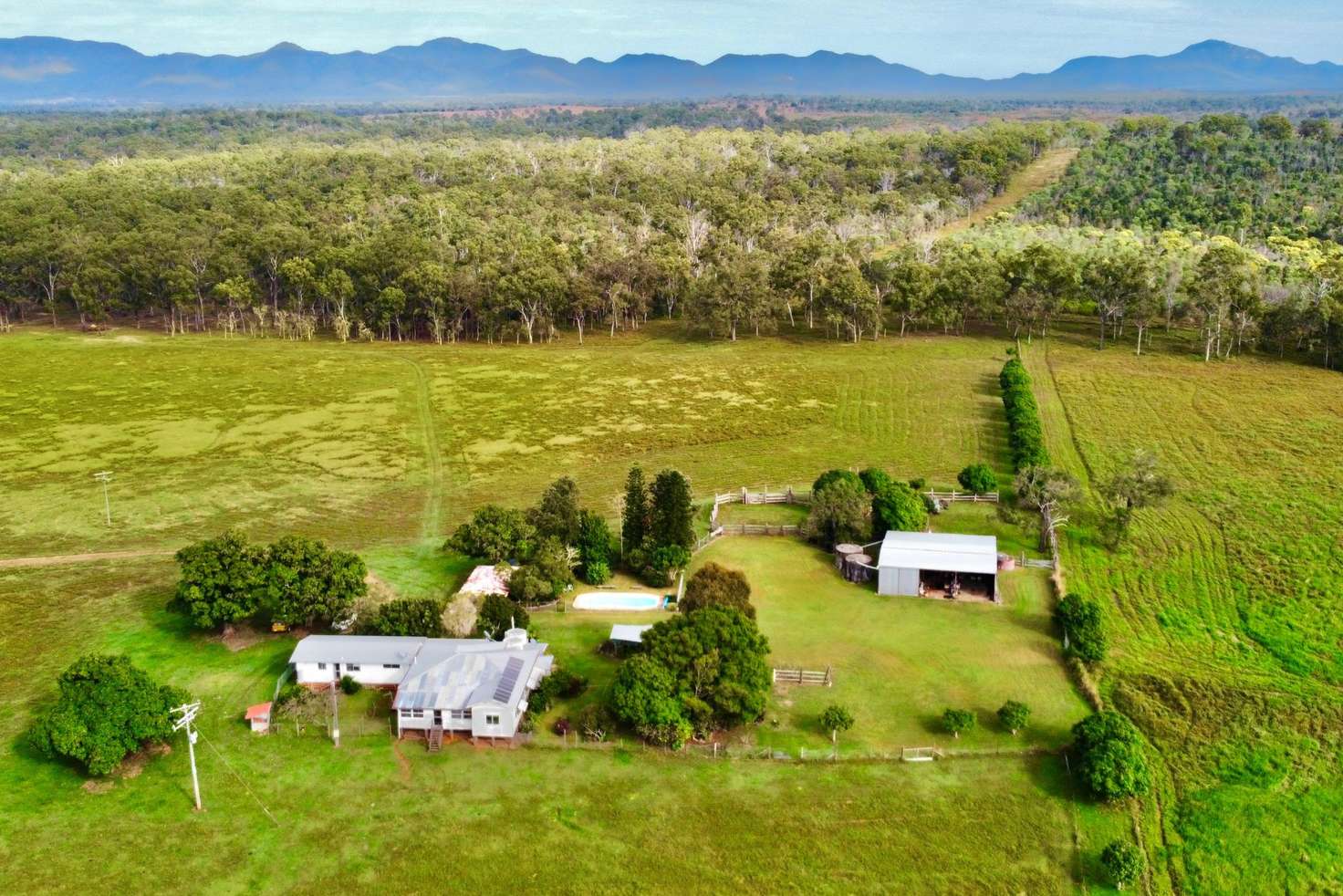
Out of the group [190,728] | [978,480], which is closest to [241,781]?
[190,728]

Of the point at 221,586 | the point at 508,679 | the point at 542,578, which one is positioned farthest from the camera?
the point at 542,578

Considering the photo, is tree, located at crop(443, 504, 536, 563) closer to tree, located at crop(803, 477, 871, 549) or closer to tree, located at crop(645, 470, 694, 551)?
tree, located at crop(645, 470, 694, 551)

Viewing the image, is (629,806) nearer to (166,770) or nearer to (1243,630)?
(166,770)

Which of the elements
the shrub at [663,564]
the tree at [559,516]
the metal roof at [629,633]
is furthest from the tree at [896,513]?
the tree at [559,516]

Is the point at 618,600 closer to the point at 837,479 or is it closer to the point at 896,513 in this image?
the point at 896,513

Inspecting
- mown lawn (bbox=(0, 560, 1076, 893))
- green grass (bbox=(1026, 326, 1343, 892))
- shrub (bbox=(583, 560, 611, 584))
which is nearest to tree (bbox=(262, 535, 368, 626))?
mown lawn (bbox=(0, 560, 1076, 893))

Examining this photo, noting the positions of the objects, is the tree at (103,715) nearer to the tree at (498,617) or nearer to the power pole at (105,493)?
the tree at (498,617)
